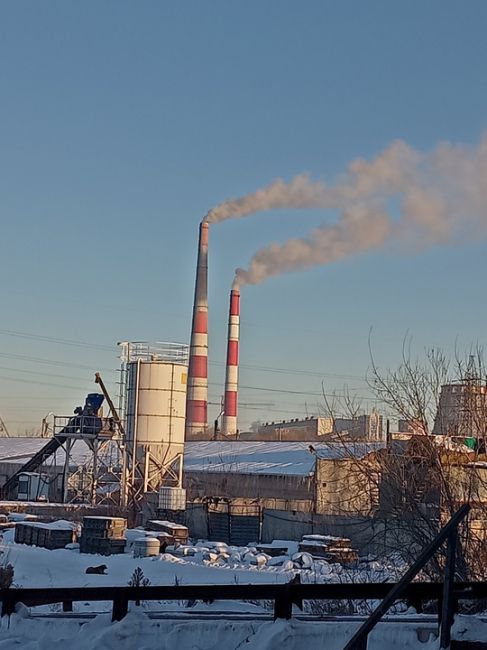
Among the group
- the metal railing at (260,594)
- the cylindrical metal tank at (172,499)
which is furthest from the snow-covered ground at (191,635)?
the cylindrical metal tank at (172,499)

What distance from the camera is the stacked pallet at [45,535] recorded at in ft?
106

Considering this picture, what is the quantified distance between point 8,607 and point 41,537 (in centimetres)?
2395

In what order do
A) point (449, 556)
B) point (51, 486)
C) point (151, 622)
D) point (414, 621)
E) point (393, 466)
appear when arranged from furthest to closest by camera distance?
1. point (51, 486)
2. point (393, 466)
3. point (151, 622)
4. point (414, 621)
5. point (449, 556)

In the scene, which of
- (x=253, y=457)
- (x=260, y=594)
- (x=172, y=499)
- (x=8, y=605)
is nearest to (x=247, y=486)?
(x=253, y=457)

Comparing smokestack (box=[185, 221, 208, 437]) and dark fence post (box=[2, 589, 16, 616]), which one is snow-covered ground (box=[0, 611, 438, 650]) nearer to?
dark fence post (box=[2, 589, 16, 616])

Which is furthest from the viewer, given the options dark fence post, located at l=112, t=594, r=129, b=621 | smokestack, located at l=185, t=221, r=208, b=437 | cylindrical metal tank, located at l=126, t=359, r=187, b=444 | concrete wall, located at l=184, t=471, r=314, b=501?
smokestack, located at l=185, t=221, r=208, b=437

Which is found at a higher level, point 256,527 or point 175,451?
point 175,451

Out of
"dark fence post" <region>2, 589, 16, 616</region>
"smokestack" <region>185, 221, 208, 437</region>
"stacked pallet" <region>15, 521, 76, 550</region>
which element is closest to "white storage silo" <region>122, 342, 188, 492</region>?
"stacked pallet" <region>15, 521, 76, 550</region>

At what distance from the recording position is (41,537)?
32469mm

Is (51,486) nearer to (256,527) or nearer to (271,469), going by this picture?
(271,469)

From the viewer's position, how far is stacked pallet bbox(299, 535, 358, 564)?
28484mm

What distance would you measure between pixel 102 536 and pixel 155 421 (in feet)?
42.9

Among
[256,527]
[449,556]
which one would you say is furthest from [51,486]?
[449,556]

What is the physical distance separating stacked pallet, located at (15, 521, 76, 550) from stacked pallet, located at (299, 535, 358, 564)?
26.8 ft
